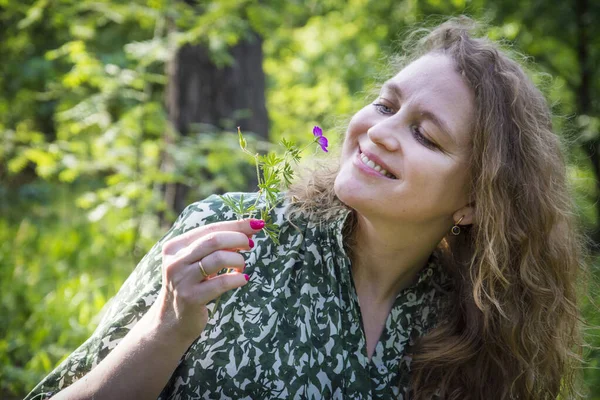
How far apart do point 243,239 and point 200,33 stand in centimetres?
218

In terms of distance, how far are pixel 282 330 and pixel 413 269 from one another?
0.55 metres

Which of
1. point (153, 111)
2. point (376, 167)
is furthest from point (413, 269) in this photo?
point (153, 111)

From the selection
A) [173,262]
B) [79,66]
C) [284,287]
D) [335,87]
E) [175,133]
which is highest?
[173,262]

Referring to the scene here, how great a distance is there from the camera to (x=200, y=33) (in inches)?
126

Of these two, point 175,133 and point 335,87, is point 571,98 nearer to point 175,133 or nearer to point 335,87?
point 335,87

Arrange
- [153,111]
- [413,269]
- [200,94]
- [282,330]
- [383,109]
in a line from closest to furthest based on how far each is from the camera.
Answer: [282,330] < [383,109] < [413,269] < [153,111] < [200,94]

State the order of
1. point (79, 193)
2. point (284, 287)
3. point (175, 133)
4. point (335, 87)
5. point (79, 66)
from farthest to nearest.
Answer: point (79, 193)
point (335, 87)
point (175, 133)
point (79, 66)
point (284, 287)

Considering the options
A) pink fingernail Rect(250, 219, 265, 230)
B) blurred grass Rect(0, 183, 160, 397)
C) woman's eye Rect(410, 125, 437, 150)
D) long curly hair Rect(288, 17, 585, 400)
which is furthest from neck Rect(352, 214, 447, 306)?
blurred grass Rect(0, 183, 160, 397)

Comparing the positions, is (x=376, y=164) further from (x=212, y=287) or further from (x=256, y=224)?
(x=212, y=287)

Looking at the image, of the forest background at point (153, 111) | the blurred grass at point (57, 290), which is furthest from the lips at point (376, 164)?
the blurred grass at point (57, 290)

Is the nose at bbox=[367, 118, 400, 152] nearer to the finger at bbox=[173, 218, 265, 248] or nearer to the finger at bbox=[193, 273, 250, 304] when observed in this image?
the finger at bbox=[173, 218, 265, 248]

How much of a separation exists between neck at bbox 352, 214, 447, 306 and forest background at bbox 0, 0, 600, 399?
2.31 feet

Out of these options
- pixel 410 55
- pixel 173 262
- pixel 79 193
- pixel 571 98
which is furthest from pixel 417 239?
pixel 79 193

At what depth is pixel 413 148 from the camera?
1686 millimetres
